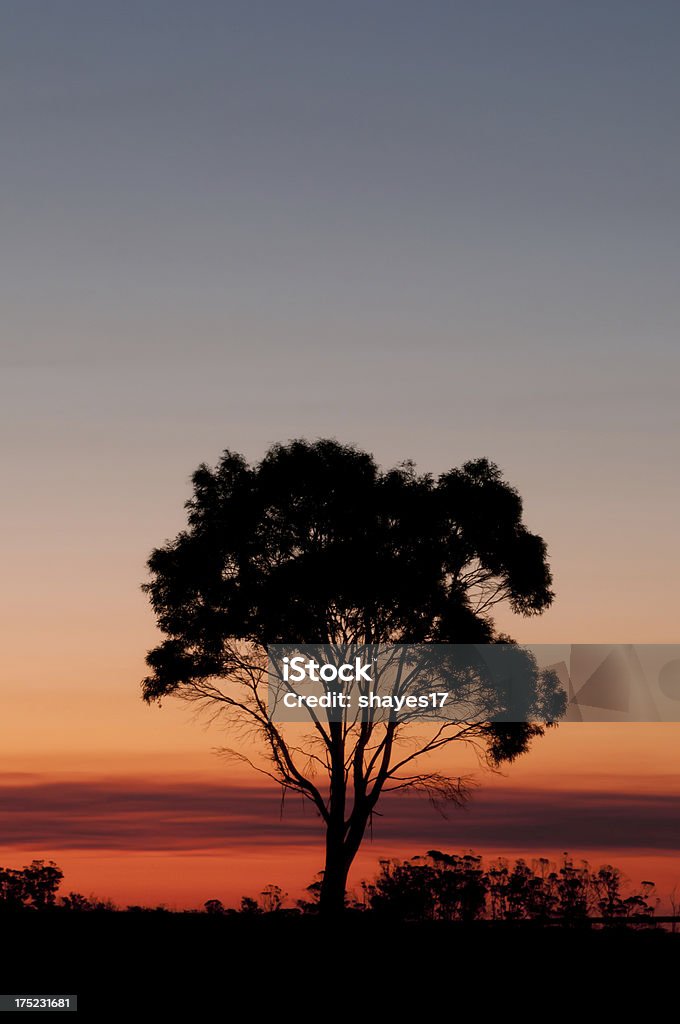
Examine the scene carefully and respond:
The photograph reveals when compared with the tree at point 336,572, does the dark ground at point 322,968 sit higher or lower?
lower

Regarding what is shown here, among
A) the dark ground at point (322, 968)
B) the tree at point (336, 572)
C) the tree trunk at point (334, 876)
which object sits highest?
the tree at point (336, 572)

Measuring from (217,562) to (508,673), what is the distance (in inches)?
392

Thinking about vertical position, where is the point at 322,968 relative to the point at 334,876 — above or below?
below

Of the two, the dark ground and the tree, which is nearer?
the dark ground

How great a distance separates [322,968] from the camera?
22797 mm

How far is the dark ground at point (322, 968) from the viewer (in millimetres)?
19703

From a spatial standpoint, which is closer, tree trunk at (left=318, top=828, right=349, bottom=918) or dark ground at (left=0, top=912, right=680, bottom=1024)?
dark ground at (left=0, top=912, right=680, bottom=1024)

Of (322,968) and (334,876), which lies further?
(334,876)

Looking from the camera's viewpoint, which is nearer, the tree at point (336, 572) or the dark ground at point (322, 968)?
the dark ground at point (322, 968)

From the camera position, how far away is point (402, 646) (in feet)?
129

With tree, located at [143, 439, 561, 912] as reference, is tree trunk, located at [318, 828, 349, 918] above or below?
below

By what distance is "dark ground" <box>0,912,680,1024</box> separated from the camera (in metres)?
19.7

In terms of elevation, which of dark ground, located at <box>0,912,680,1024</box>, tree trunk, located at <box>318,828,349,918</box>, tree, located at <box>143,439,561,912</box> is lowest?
dark ground, located at <box>0,912,680,1024</box>

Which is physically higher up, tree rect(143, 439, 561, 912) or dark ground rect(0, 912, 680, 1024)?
tree rect(143, 439, 561, 912)
